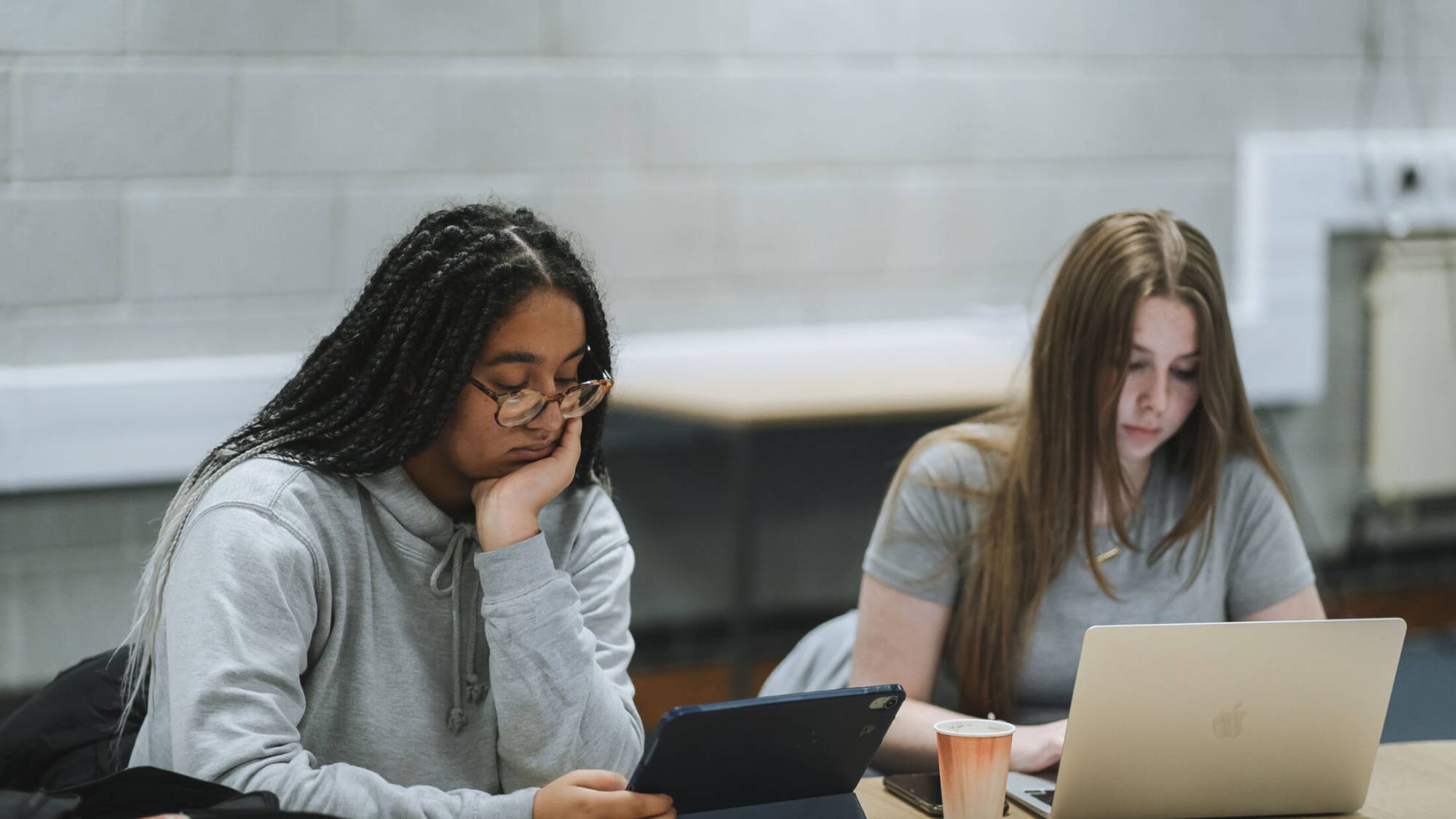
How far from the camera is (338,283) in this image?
3.19 meters

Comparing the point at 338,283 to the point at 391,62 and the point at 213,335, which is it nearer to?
the point at 213,335

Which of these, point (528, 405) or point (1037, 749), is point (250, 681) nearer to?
point (528, 405)

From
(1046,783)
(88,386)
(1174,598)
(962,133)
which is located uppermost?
(962,133)

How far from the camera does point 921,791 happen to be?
138 centimetres

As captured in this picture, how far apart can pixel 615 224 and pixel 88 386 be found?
3.71ft

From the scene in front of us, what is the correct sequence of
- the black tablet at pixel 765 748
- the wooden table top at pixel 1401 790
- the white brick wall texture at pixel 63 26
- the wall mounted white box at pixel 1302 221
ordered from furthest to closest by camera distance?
1. the wall mounted white box at pixel 1302 221
2. the white brick wall texture at pixel 63 26
3. the wooden table top at pixel 1401 790
4. the black tablet at pixel 765 748

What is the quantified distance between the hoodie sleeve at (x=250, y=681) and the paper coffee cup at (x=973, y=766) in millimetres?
341

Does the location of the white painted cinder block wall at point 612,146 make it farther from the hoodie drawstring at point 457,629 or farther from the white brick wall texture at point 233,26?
the hoodie drawstring at point 457,629

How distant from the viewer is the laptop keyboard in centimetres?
135

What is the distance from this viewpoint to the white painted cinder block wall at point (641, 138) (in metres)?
2.95

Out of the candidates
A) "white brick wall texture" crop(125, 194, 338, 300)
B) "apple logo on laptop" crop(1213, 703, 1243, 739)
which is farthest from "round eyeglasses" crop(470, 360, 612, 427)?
"white brick wall texture" crop(125, 194, 338, 300)

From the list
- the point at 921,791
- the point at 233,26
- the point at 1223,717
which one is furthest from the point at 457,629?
the point at 233,26

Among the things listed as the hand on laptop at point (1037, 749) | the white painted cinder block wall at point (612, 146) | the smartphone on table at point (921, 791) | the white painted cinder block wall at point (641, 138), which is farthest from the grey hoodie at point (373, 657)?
the white painted cinder block wall at point (612, 146)

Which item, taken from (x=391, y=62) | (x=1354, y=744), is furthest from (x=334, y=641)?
(x=391, y=62)
